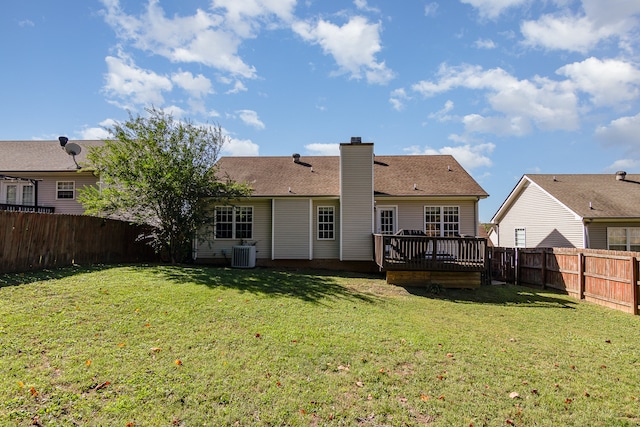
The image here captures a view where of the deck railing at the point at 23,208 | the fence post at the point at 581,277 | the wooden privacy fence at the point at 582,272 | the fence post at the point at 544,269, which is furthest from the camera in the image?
the deck railing at the point at 23,208

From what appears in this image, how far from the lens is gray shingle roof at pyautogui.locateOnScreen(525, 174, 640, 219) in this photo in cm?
1657

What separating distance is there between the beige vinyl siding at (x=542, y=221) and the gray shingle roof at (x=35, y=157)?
82.3 ft

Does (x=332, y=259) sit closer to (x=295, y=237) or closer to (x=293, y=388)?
(x=295, y=237)

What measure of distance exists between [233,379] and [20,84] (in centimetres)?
1386

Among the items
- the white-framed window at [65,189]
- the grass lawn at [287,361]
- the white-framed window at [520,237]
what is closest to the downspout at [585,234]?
the white-framed window at [520,237]

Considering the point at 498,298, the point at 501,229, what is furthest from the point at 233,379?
the point at 501,229

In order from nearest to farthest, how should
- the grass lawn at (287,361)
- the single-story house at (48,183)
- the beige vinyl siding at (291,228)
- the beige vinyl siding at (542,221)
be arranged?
the grass lawn at (287,361) → the beige vinyl siding at (291,228) → the beige vinyl siding at (542,221) → the single-story house at (48,183)

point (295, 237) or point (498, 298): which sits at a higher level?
point (295, 237)

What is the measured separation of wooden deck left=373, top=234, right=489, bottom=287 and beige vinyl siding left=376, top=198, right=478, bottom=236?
13.3ft

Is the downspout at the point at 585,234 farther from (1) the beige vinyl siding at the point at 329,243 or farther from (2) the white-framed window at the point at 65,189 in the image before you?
(2) the white-framed window at the point at 65,189

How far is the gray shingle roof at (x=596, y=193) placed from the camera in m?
16.6

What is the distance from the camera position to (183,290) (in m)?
8.59

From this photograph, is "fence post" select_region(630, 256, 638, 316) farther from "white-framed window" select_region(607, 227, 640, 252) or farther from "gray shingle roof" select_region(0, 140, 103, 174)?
"gray shingle roof" select_region(0, 140, 103, 174)

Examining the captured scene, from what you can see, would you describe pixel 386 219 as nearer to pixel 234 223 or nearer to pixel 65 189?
pixel 234 223
